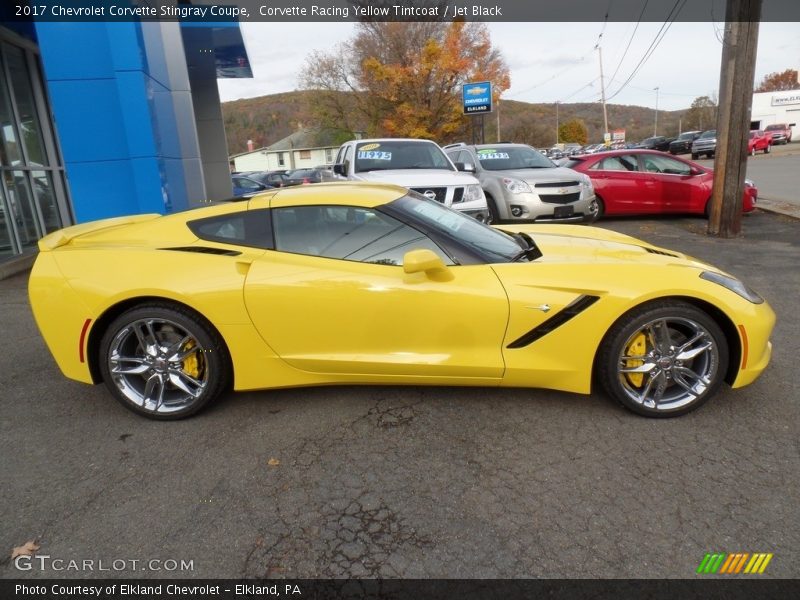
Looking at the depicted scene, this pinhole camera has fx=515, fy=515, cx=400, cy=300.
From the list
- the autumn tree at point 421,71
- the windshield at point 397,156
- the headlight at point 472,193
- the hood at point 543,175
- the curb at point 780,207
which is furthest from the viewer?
the autumn tree at point 421,71

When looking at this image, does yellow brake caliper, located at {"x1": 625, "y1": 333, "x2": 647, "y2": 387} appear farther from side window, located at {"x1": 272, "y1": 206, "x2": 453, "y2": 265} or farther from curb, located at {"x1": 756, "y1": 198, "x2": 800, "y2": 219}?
curb, located at {"x1": 756, "y1": 198, "x2": 800, "y2": 219}

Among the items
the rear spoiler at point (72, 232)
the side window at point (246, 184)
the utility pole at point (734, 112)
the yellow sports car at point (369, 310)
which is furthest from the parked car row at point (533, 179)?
the side window at point (246, 184)

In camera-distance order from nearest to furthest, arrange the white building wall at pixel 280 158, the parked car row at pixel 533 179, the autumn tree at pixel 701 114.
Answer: the parked car row at pixel 533 179 < the white building wall at pixel 280 158 < the autumn tree at pixel 701 114

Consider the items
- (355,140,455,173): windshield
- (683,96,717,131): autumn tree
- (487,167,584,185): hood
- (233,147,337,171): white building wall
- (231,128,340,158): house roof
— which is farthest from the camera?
(683,96,717,131): autumn tree

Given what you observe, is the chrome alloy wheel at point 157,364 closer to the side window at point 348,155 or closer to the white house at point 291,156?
the side window at point 348,155

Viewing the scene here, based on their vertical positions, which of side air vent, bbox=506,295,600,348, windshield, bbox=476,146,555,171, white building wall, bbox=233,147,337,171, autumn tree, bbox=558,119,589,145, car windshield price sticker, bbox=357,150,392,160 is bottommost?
side air vent, bbox=506,295,600,348

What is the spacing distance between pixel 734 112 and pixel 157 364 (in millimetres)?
8595

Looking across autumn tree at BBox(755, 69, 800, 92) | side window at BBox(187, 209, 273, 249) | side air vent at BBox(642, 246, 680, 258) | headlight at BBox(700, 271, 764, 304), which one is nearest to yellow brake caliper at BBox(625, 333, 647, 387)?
headlight at BBox(700, 271, 764, 304)

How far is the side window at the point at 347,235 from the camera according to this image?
9.91 ft

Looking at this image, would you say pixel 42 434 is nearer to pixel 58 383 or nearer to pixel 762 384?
pixel 58 383

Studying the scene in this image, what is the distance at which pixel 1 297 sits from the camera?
639 cm

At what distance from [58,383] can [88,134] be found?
17.6 ft

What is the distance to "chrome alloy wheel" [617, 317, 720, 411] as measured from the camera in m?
2.86

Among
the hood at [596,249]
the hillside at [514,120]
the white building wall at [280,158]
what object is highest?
the hillside at [514,120]
